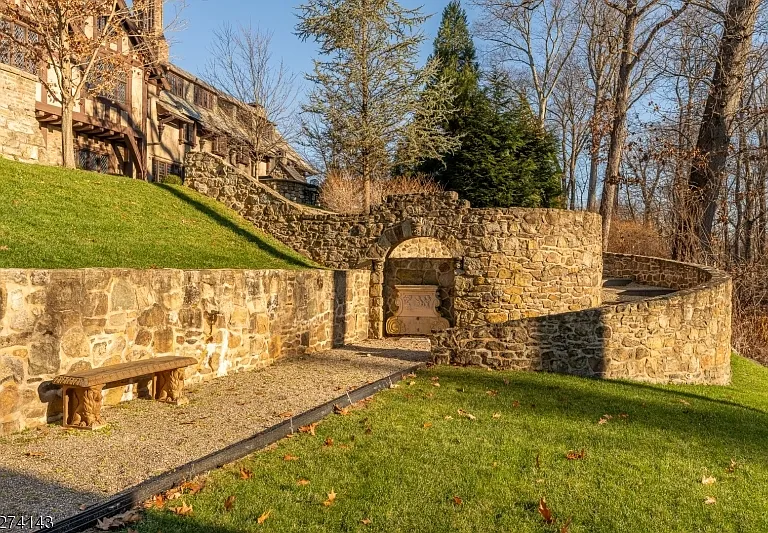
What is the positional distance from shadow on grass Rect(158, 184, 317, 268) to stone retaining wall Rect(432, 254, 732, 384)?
16.6 ft

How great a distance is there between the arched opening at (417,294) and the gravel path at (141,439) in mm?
5925

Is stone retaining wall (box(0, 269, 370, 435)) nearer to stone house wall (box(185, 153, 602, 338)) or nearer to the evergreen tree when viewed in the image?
stone house wall (box(185, 153, 602, 338))

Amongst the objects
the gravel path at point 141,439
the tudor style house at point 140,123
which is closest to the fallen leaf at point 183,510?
the gravel path at point 141,439

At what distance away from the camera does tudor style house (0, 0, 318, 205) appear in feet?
62.1


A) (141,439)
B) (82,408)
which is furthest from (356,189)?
(141,439)

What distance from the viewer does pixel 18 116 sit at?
743 inches

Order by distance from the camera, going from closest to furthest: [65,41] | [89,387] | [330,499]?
[330,499], [89,387], [65,41]

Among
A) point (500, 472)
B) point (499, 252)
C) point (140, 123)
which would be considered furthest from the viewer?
point (140, 123)

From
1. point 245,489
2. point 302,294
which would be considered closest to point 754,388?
point 302,294

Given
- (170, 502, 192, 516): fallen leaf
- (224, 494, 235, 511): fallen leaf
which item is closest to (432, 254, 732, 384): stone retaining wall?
(224, 494, 235, 511): fallen leaf

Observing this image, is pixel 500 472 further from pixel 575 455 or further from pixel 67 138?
pixel 67 138

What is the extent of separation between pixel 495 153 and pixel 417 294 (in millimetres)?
9456

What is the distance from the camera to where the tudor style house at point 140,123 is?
18.9 meters

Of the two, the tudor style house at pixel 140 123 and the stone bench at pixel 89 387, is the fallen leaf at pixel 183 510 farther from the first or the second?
the tudor style house at pixel 140 123
